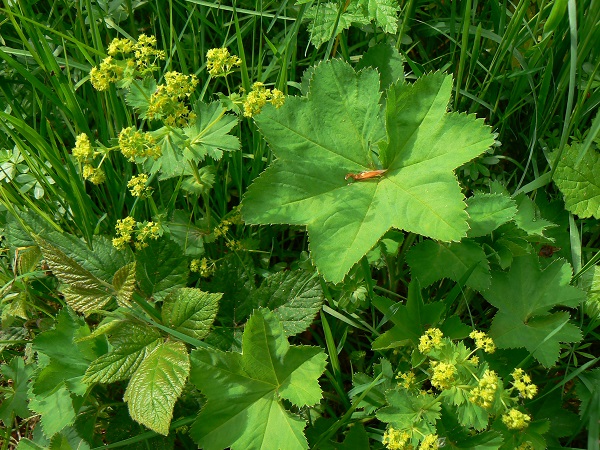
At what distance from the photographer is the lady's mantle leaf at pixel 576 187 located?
264 cm

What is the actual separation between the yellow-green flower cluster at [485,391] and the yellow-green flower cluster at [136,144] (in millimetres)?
1354

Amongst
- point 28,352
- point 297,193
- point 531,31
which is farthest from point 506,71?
point 28,352

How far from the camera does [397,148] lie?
7.41ft

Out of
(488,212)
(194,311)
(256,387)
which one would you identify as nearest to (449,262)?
(488,212)

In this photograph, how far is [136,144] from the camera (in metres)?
2.18

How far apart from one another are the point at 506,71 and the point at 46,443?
2583 mm

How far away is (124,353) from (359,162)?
3.68 feet

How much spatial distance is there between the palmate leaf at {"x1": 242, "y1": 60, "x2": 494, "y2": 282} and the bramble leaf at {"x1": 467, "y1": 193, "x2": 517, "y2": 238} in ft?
0.98

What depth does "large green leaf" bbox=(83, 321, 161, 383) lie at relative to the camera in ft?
7.24

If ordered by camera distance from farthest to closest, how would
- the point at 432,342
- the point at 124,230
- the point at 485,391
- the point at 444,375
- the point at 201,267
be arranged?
the point at 201,267 < the point at 124,230 < the point at 432,342 < the point at 444,375 < the point at 485,391

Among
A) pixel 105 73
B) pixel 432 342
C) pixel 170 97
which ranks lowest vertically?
pixel 432 342

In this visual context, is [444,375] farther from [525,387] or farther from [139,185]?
[139,185]

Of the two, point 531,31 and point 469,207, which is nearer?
point 469,207

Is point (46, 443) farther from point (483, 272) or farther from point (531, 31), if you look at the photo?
point (531, 31)
